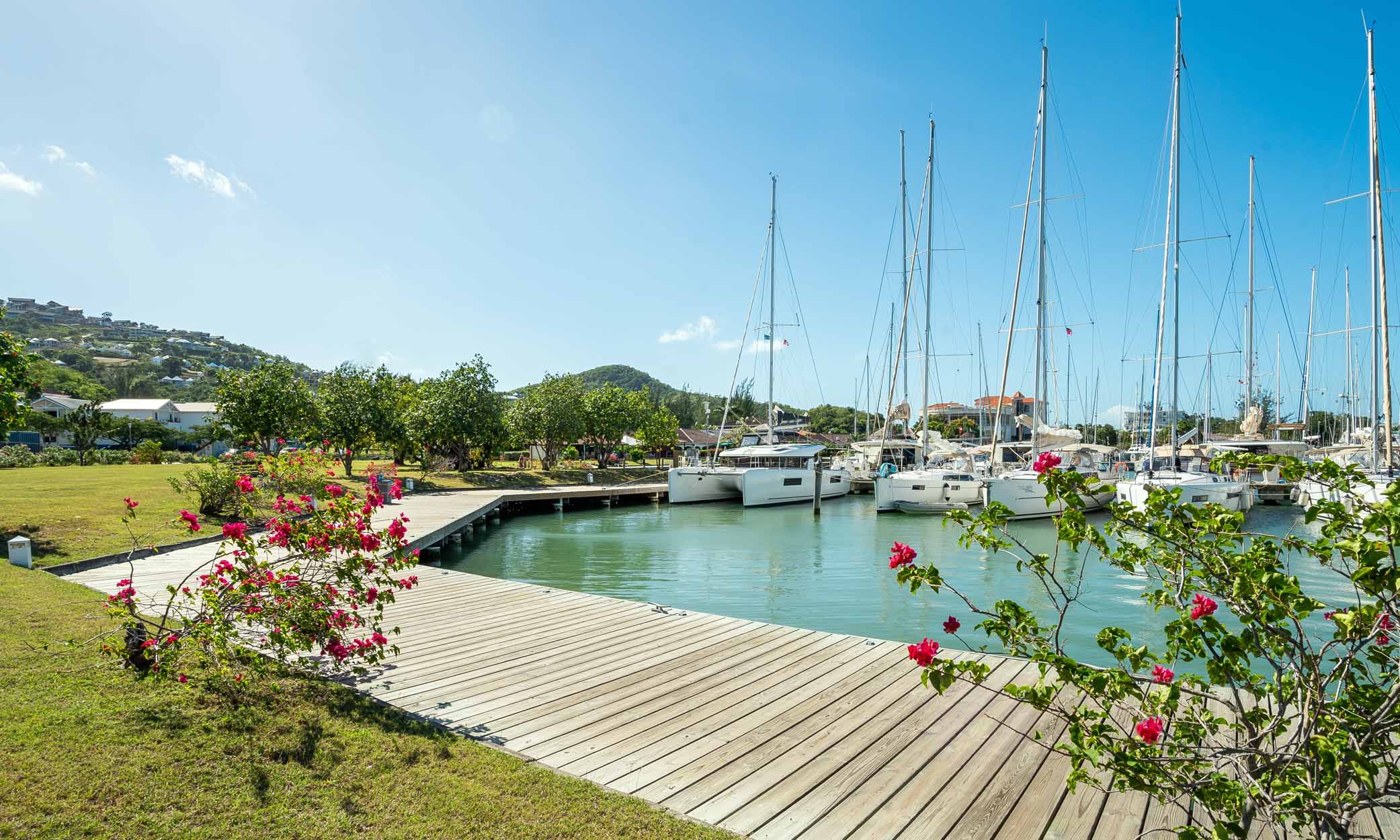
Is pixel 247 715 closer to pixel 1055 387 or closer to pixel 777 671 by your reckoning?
pixel 777 671

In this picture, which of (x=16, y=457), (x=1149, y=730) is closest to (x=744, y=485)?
(x=1149, y=730)

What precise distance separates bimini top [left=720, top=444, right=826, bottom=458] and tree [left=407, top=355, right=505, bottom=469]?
13.6m

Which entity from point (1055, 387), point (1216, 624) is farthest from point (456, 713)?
point (1055, 387)

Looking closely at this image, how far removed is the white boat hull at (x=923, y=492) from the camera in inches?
1177

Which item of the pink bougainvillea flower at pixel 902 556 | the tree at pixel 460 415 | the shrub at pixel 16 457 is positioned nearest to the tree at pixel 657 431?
the tree at pixel 460 415

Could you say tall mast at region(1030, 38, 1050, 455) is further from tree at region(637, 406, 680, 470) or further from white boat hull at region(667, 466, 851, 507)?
tree at region(637, 406, 680, 470)

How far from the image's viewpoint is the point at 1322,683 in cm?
270

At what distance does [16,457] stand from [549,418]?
26548mm

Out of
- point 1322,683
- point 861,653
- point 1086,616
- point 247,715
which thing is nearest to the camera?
point 1322,683

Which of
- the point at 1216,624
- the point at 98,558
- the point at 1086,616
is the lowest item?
the point at 1086,616

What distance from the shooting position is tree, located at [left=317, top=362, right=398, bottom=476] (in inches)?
1446

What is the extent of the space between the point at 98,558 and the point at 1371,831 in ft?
51.5

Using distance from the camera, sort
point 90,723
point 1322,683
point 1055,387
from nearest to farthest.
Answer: point 1322,683
point 90,723
point 1055,387

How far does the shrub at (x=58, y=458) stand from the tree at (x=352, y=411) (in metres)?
14.2
